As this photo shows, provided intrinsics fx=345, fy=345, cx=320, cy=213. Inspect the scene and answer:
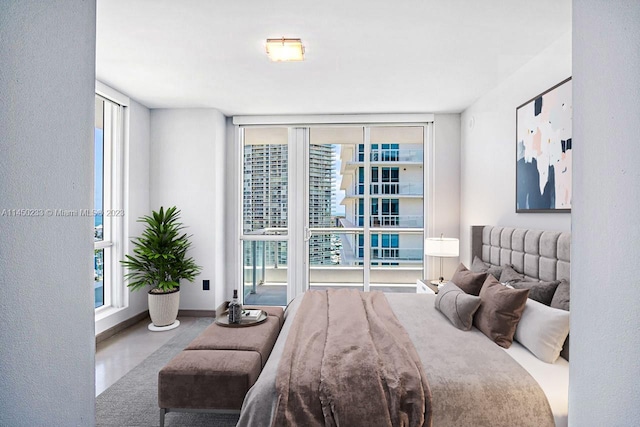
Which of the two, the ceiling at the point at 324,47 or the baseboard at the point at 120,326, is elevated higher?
the ceiling at the point at 324,47

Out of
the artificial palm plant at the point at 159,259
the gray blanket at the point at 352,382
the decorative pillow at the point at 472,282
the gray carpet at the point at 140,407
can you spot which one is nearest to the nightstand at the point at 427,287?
the decorative pillow at the point at 472,282

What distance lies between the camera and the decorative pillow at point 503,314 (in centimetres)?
211

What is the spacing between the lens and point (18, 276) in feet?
2.31

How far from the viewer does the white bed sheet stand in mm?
1599

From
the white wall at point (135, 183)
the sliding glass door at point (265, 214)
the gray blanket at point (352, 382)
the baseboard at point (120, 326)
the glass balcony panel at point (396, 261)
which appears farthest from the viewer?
the sliding glass door at point (265, 214)

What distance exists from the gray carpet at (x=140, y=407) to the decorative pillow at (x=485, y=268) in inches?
90.7

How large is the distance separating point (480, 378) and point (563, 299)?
0.82 metres

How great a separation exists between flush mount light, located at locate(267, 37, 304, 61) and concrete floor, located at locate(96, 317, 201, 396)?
2.91 metres

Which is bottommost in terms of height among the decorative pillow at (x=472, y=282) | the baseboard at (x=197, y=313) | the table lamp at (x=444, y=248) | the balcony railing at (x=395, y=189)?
the baseboard at (x=197, y=313)

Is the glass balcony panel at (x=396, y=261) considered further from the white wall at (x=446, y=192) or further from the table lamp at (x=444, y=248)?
the table lamp at (x=444, y=248)

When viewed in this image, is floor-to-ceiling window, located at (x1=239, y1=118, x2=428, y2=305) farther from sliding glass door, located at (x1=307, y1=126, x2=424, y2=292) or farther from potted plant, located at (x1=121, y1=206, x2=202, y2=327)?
potted plant, located at (x1=121, y1=206, x2=202, y2=327)

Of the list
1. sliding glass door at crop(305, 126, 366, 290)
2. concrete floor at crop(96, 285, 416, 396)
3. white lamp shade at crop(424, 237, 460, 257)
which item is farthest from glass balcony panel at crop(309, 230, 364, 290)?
concrete floor at crop(96, 285, 416, 396)

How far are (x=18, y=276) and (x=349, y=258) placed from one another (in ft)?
14.0

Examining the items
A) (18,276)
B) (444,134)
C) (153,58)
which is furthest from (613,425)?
(444,134)
